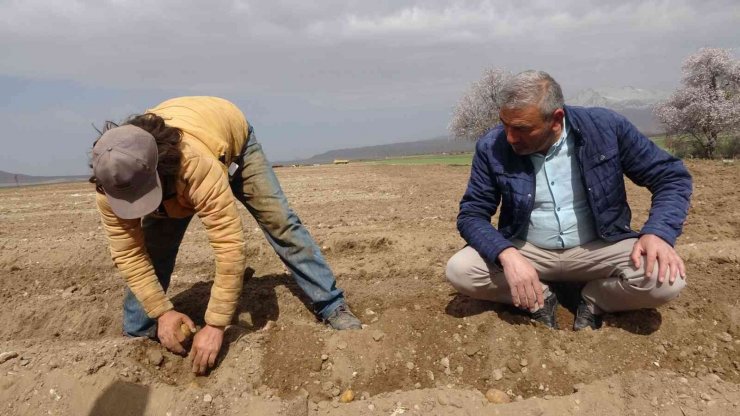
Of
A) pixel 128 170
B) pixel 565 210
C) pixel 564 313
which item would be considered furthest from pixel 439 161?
pixel 128 170

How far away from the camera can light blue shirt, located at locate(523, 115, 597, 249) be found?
2.92 meters

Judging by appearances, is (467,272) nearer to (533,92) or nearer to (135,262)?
(533,92)

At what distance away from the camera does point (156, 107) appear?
9.93 feet

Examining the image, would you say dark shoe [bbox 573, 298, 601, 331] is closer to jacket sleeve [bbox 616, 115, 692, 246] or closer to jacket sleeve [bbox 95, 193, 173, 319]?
jacket sleeve [bbox 616, 115, 692, 246]

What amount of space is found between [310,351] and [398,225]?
3792mm

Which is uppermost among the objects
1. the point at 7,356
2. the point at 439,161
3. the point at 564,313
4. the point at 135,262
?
the point at 135,262

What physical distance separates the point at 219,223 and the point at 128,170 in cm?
53

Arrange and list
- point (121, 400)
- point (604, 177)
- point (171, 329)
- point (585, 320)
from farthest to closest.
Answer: point (585, 320)
point (604, 177)
point (171, 329)
point (121, 400)

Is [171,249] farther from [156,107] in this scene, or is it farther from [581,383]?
[581,383]

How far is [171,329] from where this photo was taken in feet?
8.93

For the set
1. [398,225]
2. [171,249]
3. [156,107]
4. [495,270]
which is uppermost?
[156,107]

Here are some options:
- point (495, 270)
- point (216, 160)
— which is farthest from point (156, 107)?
point (495, 270)

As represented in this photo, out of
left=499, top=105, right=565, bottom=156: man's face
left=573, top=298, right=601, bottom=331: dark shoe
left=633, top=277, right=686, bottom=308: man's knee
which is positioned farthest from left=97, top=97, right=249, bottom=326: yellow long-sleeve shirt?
left=633, top=277, right=686, bottom=308: man's knee

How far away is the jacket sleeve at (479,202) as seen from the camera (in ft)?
9.89
